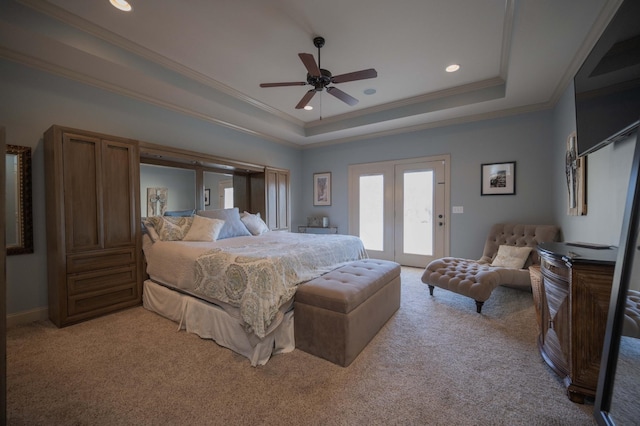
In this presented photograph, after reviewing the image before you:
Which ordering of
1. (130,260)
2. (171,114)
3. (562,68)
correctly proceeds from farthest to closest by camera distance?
(171,114) < (130,260) < (562,68)

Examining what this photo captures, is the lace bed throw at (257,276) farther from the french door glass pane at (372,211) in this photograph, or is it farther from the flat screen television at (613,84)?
the french door glass pane at (372,211)

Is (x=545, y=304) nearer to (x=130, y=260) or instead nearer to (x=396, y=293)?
(x=396, y=293)

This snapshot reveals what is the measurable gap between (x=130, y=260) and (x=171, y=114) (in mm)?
2188

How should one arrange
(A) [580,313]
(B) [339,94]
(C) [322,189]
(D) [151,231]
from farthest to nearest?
(C) [322,189] → (D) [151,231] → (B) [339,94] → (A) [580,313]

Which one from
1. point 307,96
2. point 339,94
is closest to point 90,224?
point 307,96

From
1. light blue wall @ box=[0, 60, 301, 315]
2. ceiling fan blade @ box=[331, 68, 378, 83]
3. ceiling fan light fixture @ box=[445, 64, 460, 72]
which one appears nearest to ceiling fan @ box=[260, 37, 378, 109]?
ceiling fan blade @ box=[331, 68, 378, 83]

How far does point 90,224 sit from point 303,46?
3050mm

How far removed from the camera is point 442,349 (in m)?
2.14

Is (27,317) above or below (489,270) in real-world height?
below

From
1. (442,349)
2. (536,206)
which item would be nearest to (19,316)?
(442,349)

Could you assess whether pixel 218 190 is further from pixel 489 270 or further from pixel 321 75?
pixel 489 270

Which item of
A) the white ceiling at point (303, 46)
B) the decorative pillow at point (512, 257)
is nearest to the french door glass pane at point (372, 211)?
the white ceiling at point (303, 46)

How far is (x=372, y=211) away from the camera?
5430mm

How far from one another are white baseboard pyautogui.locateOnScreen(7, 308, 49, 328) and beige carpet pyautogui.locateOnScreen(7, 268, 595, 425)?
12cm
